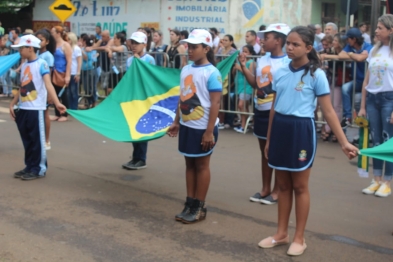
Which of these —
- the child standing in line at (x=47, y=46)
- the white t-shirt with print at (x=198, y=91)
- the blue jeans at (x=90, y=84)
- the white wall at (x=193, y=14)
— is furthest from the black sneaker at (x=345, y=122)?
the white wall at (x=193, y=14)

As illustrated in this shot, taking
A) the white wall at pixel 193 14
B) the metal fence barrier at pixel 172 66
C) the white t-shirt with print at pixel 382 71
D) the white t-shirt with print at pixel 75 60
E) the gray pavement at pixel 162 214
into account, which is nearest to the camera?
the gray pavement at pixel 162 214

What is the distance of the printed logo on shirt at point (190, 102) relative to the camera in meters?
5.89

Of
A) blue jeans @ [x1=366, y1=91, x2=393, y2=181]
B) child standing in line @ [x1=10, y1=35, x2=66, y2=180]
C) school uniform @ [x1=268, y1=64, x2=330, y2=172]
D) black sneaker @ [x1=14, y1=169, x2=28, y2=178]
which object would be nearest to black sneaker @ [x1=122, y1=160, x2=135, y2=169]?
child standing in line @ [x1=10, y1=35, x2=66, y2=180]

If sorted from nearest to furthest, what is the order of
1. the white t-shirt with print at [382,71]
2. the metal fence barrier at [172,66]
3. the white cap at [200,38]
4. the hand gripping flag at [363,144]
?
the hand gripping flag at [363,144] < the white cap at [200,38] < the white t-shirt with print at [382,71] < the metal fence barrier at [172,66]

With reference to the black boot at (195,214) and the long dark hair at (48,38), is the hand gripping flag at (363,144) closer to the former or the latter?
the black boot at (195,214)

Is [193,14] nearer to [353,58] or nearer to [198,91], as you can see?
[353,58]

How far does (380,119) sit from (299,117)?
2248mm

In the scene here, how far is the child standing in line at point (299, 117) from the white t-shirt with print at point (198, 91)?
31.0 inches

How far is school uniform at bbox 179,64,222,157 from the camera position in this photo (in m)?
5.84

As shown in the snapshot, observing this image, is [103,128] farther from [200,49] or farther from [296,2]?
[296,2]

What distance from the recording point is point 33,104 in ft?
25.3

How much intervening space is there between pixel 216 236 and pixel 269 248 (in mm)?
572

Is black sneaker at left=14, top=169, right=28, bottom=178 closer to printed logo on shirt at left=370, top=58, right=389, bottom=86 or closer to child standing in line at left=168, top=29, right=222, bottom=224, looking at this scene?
child standing in line at left=168, top=29, right=222, bottom=224

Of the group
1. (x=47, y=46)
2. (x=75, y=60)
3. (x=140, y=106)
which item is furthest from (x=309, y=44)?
(x=75, y=60)
